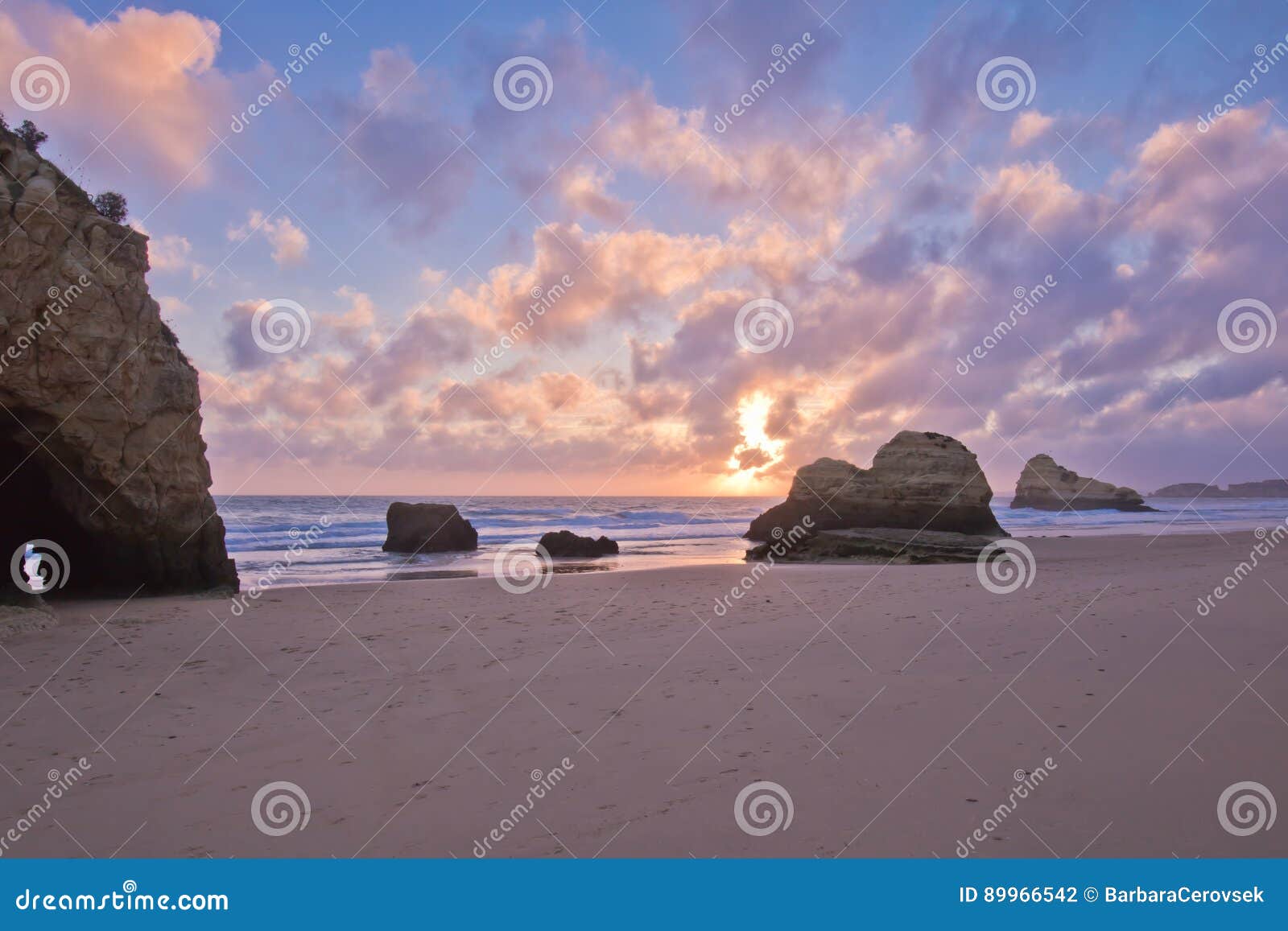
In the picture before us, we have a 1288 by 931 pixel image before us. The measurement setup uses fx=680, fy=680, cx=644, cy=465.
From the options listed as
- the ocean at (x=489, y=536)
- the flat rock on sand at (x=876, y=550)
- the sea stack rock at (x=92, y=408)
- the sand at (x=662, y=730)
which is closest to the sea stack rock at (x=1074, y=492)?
the ocean at (x=489, y=536)

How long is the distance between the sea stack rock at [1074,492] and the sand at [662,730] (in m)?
62.7

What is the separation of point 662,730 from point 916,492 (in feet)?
90.7

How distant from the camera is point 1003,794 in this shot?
4.38 metres

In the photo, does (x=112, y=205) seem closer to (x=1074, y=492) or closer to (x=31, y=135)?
(x=31, y=135)

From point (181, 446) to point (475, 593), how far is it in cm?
735

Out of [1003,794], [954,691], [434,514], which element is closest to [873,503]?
[434,514]

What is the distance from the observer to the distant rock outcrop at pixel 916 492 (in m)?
30.3

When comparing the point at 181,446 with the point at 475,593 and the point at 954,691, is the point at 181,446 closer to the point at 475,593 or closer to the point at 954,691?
the point at 475,593

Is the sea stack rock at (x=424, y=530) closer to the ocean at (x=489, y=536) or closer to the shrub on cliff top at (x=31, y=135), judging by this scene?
the ocean at (x=489, y=536)

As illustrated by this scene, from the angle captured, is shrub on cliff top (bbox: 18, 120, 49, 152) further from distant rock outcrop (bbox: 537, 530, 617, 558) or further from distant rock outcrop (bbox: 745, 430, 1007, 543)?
distant rock outcrop (bbox: 745, 430, 1007, 543)

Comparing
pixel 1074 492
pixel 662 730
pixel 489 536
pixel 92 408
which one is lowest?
pixel 662 730

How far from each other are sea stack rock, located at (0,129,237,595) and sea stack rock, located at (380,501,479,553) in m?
12.4

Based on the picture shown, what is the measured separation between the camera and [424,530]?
28.8 meters

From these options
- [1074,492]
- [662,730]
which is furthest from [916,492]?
[1074,492]
